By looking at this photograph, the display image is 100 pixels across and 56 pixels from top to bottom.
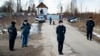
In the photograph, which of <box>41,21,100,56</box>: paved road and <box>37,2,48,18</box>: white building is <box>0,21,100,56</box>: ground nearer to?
<box>41,21,100,56</box>: paved road

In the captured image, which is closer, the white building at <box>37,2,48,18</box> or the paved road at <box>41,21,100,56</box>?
the paved road at <box>41,21,100,56</box>

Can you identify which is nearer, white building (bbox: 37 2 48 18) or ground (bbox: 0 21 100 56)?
ground (bbox: 0 21 100 56)

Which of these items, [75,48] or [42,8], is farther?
[42,8]

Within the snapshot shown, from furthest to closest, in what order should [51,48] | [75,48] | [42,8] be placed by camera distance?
[42,8]
[51,48]
[75,48]

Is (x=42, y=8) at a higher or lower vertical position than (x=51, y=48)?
lower

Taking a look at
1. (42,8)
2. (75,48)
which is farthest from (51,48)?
(42,8)

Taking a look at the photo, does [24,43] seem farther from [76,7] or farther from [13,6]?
[76,7]

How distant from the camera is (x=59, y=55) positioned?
664 inches

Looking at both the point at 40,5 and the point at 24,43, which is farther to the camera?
the point at 40,5

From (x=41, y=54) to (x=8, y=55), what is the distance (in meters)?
1.82

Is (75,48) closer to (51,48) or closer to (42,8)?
(51,48)

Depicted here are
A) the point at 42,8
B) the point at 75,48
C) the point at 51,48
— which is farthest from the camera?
the point at 42,8

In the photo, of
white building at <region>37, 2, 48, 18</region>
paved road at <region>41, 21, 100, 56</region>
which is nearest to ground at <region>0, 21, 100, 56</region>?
paved road at <region>41, 21, 100, 56</region>

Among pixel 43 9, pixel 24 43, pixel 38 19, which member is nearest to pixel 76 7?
pixel 43 9
